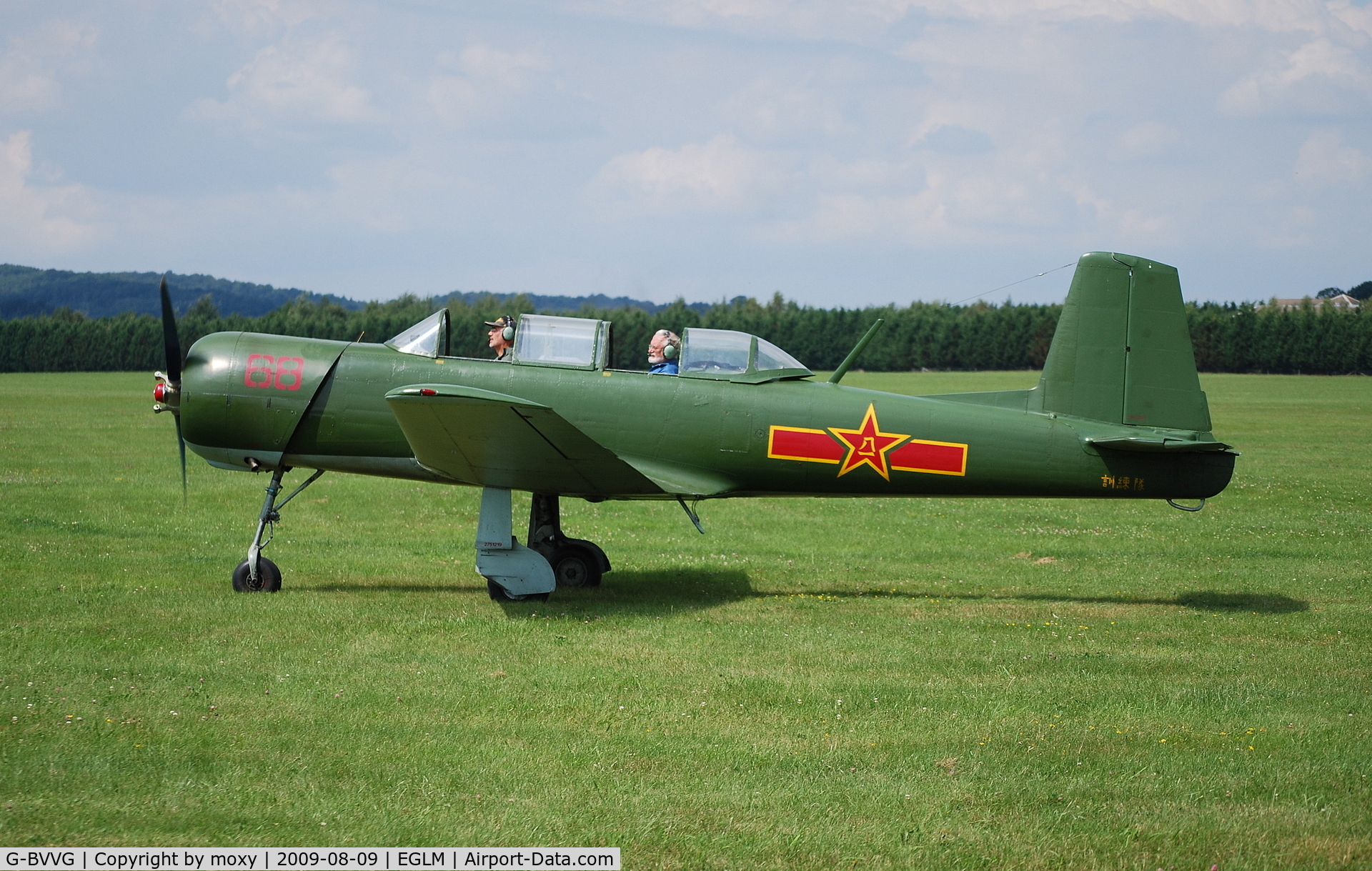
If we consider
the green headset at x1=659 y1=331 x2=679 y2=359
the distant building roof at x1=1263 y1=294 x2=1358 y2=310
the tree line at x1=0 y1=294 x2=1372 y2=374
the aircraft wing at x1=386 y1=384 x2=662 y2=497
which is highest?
the distant building roof at x1=1263 y1=294 x2=1358 y2=310

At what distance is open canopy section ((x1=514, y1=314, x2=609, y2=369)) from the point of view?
381 inches

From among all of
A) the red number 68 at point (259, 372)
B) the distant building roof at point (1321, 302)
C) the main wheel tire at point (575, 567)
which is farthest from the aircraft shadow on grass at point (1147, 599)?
the distant building roof at point (1321, 302)

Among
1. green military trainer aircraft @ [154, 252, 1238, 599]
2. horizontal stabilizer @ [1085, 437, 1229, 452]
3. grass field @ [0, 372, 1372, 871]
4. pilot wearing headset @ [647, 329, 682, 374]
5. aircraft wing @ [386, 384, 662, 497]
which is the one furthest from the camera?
pilot wearing headset @ [647, 329, 682, 374]

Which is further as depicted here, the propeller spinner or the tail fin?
the propeller spinner

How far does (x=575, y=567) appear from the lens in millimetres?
10500

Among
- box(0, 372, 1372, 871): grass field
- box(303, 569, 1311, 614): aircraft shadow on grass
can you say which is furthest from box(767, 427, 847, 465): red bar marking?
box(303, 569, 1311, 614): aircraft shadow on grass

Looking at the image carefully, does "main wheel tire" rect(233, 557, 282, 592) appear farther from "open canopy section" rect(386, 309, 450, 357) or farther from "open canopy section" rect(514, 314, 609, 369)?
"open canopy section" rect(514, 314, 609, 369)

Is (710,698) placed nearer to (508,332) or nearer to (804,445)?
(804,445)

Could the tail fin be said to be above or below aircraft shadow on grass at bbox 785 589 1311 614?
above
